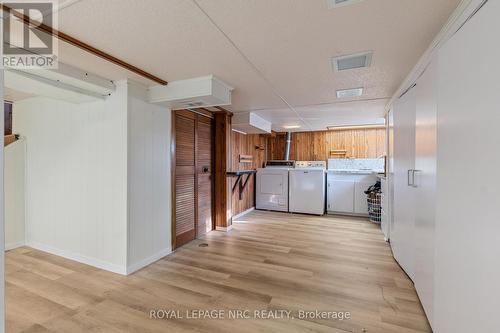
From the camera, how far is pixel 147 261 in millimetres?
2594

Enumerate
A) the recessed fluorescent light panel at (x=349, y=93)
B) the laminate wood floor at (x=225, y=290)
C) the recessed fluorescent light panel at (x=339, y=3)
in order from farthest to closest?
the recessed fluorescent light panel at (x=349, y=93) → the laminate wood floor at (x=225, y=290) → the recessed fluorescent light panel at (x=339, y=3)

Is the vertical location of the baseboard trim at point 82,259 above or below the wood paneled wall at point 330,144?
below

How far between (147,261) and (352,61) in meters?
2.96

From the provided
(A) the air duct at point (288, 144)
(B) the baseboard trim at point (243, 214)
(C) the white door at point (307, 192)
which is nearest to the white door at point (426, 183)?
(C) the white door at point (307, 192)

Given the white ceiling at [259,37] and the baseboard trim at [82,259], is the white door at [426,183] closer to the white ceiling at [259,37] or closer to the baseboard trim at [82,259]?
the white ceiling at [259,37]

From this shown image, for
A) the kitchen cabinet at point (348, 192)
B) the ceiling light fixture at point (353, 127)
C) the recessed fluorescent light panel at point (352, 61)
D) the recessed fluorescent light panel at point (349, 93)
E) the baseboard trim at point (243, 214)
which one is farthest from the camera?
the ceiling light fixture at point (353, 127)

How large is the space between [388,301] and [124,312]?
216 cm

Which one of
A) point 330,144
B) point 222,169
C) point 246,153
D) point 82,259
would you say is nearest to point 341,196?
point 330,144

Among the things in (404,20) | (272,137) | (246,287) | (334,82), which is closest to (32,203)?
(246,287)

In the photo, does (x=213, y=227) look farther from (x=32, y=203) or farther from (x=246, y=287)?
(x=32, y=203)

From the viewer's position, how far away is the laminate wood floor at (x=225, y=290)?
1.64 m

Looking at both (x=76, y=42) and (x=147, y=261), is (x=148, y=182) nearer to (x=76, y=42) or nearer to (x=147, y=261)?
(x=147, y=261)

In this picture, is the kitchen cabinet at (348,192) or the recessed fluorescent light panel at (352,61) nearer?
the recessed fluorescent light panel at (352,61)

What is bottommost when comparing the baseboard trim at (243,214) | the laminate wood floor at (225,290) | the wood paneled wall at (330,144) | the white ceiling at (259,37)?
the laminate wood floor at (225,290)
